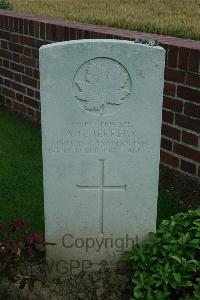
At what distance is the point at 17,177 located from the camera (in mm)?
4602

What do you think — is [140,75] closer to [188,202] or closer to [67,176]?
[67,176]

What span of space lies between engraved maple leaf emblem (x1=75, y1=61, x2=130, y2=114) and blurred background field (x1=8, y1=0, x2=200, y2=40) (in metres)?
2.77

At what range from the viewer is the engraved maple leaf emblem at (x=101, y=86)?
273cm

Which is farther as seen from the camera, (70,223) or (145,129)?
(70,223)

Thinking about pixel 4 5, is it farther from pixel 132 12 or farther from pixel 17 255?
pixel 17 255

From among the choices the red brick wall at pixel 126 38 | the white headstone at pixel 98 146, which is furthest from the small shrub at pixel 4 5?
the white headstone at pixel 98 146

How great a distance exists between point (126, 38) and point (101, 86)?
5.97 feet

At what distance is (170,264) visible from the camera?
2.80 meters

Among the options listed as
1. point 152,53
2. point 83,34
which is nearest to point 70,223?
point 152,53

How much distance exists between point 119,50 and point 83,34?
2.37 meters

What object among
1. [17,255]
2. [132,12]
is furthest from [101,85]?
[132,12]

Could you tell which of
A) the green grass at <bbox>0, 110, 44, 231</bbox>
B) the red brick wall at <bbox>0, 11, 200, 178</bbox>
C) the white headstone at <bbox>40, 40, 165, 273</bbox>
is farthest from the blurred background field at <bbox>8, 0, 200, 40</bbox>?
the white headstone at <bbox>40, 40, 165, 273</bbox>

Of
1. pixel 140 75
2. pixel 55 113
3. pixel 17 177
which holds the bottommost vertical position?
pixel 17 177

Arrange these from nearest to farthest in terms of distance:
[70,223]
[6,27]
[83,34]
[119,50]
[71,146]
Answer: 1. [119,50]
2. [71,146]
3. [70,223]
4. [83,34]
5. [6,27]
